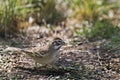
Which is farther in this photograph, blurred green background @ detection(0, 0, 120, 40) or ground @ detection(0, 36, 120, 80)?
blurred green background @ detection(0, 0, 120, 40)

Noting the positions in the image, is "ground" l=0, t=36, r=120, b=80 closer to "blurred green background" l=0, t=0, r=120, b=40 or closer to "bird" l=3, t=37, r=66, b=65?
"bird" l=3, t=37, r=66, b=65

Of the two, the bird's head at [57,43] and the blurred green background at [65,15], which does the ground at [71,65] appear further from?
the blurred green background at [65,15]

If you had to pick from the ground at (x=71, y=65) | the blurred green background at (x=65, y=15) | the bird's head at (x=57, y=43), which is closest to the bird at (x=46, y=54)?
the bird's head at (x=57, y=43)

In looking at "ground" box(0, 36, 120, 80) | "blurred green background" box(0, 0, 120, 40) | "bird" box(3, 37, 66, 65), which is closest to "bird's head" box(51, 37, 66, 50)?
"bird" box(3, 37, 66, 65)

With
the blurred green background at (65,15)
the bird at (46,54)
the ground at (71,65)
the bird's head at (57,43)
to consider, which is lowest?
the ground at (71,65)

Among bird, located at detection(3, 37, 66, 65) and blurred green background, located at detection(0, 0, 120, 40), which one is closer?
bird, located at detection(3, 37, 66, 65)

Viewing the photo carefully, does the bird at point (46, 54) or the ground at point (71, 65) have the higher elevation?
the bird at point (46, 54)

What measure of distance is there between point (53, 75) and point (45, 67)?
0.31 meters

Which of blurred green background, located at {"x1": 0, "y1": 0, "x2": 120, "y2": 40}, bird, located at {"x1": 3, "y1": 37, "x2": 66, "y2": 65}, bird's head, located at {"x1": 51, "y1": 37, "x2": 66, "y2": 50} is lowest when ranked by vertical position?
bird, located at {"x1": 3, "y1": 37, "x2": 66, "y2": 65}

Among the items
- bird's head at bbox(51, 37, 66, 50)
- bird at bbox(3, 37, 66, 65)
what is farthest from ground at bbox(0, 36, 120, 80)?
bird's head at bbox(51, 37, 66, 50)

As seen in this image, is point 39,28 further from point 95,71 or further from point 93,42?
point 95,71

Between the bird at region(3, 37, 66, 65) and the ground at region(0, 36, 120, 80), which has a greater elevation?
the bird at region(3, 37, 66, 65)

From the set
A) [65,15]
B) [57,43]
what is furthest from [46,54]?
[65,15]

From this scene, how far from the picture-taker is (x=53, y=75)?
20.4 ft
